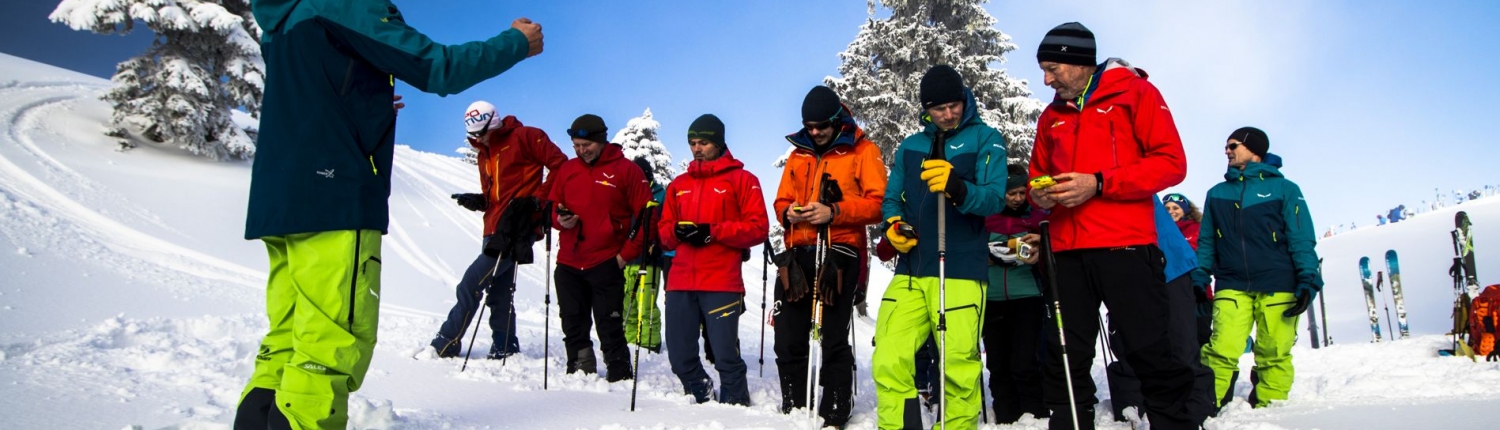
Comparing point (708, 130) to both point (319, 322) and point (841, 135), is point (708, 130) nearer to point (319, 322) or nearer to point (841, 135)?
point (841, 135)

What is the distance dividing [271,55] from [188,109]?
19021 millimetres

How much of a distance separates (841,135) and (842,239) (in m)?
0.71

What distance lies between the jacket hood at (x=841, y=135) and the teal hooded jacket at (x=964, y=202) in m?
0.65

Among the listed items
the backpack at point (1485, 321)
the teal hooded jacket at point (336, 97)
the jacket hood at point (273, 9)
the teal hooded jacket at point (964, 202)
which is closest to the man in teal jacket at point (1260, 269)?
the teal hooded jacket at point (964, 202)

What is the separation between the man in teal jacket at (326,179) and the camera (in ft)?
9.21

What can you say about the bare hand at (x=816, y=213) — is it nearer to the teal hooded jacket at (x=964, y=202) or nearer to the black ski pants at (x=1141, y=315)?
the teal hooded jacket at (x=964, y=202)

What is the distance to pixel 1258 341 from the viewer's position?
20.4ft

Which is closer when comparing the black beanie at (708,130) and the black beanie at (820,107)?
the black beanie at (820,107)

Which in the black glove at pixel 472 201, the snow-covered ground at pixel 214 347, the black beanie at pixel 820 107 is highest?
the black beanie at pixel 820 107

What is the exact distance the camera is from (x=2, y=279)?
20.7ft

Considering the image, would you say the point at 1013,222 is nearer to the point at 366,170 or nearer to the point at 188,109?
the point at 366,170

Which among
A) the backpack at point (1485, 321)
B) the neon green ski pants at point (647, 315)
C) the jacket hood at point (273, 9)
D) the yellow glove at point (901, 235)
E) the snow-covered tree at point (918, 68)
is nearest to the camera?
the jacket hood at point (273, 9)

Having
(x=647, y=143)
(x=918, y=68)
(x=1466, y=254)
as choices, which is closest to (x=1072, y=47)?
(x=1466, y=254)

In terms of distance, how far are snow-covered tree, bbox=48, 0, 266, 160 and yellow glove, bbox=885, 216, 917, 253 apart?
17.4 m
